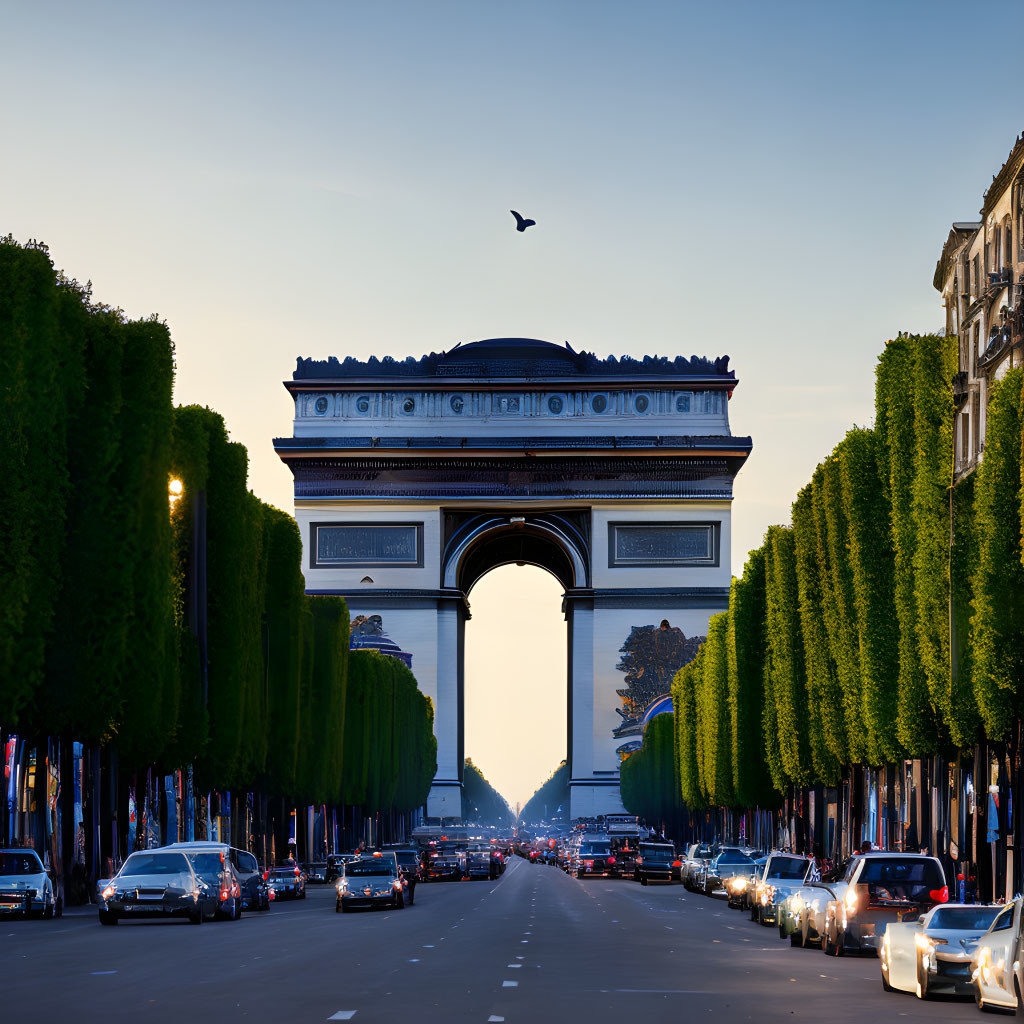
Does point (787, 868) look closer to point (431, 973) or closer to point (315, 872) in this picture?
point (431, 973)

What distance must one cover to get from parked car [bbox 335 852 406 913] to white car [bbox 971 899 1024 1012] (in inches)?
1101

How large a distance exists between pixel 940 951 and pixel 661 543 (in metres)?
99.5

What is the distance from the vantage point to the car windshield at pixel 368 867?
Answer: 161ft

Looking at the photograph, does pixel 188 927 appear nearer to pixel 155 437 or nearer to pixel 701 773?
pixel 155 437

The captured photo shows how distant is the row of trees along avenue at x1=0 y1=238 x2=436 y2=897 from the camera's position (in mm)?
42250

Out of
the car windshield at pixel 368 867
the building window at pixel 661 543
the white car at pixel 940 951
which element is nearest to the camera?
the white car at pixel 940 951

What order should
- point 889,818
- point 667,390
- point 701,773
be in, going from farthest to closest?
1. point 667,390
2. point 701,773
3. point 889,818

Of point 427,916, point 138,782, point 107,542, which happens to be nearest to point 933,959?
point 427,916

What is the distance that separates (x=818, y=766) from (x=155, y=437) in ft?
72.8

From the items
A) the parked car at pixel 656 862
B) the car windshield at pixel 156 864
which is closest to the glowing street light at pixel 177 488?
the car windshield at pixel 156 864

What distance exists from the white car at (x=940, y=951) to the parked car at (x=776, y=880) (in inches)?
672

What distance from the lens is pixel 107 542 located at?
1815 inches

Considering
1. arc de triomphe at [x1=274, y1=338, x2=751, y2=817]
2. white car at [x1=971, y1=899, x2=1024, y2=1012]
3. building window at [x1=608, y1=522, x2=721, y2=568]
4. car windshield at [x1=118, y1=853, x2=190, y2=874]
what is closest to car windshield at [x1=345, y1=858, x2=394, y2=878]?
car windshield at [x1=118, y1=853, x2=190, y2=874]

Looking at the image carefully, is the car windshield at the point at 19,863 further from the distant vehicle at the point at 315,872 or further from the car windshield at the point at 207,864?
the distant vehicle at the point at 315,872
